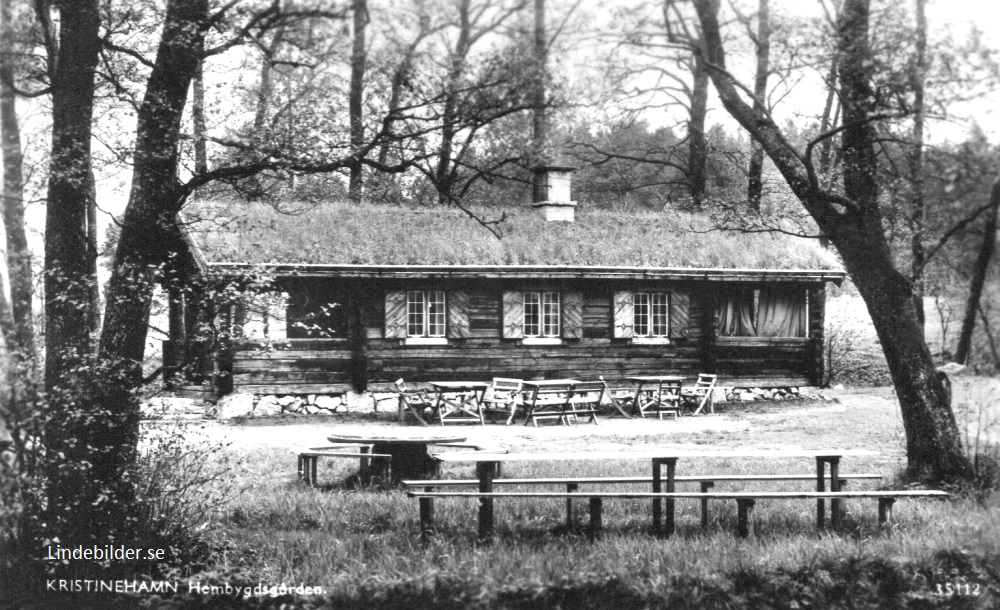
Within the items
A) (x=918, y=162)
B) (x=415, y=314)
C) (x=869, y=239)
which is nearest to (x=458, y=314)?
(x=415, y=314)

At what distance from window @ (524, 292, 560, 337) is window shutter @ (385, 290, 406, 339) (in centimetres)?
262

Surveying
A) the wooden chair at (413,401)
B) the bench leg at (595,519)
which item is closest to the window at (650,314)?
the wooden chair at (413,401)

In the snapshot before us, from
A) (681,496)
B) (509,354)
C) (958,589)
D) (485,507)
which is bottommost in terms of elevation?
(958,589)

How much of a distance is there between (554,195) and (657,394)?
5023 millimetres

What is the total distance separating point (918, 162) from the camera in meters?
9.39

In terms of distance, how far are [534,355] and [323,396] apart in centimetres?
438

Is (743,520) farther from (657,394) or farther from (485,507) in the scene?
(657,394)

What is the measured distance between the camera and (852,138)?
9.78m

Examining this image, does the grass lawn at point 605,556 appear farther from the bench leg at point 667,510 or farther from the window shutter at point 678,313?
the window shutter at point 678,313

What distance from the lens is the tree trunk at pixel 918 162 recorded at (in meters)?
8.89

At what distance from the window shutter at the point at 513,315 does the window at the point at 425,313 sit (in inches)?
49.9

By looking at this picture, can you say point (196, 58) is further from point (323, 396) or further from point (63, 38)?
point (323, 396)

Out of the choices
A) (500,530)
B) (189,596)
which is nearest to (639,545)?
(500,530)

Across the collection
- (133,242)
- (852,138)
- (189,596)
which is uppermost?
(852,138)
